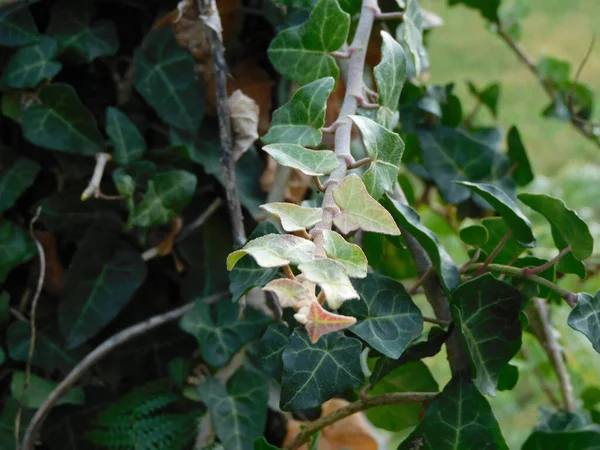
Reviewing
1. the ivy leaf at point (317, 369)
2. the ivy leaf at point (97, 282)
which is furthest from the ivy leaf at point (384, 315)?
the ivy leaf at point (97, 282)

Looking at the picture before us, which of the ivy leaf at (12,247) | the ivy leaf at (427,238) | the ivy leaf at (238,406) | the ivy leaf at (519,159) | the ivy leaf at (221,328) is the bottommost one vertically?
the ivy leaf at (238,406)

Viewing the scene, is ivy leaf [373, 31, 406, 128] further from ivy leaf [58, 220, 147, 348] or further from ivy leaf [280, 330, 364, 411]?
ivy leaf [58, 220, 147, 348]

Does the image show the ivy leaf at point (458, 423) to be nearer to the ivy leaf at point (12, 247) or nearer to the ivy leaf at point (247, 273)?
the ivy leaf at point (247, 273)

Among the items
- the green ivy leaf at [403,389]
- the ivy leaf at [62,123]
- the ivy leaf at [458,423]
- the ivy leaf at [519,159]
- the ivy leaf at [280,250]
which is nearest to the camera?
the ivy leaf at [280,250]

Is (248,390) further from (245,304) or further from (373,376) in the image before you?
(373,376)

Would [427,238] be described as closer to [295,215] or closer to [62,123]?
[295,215]
